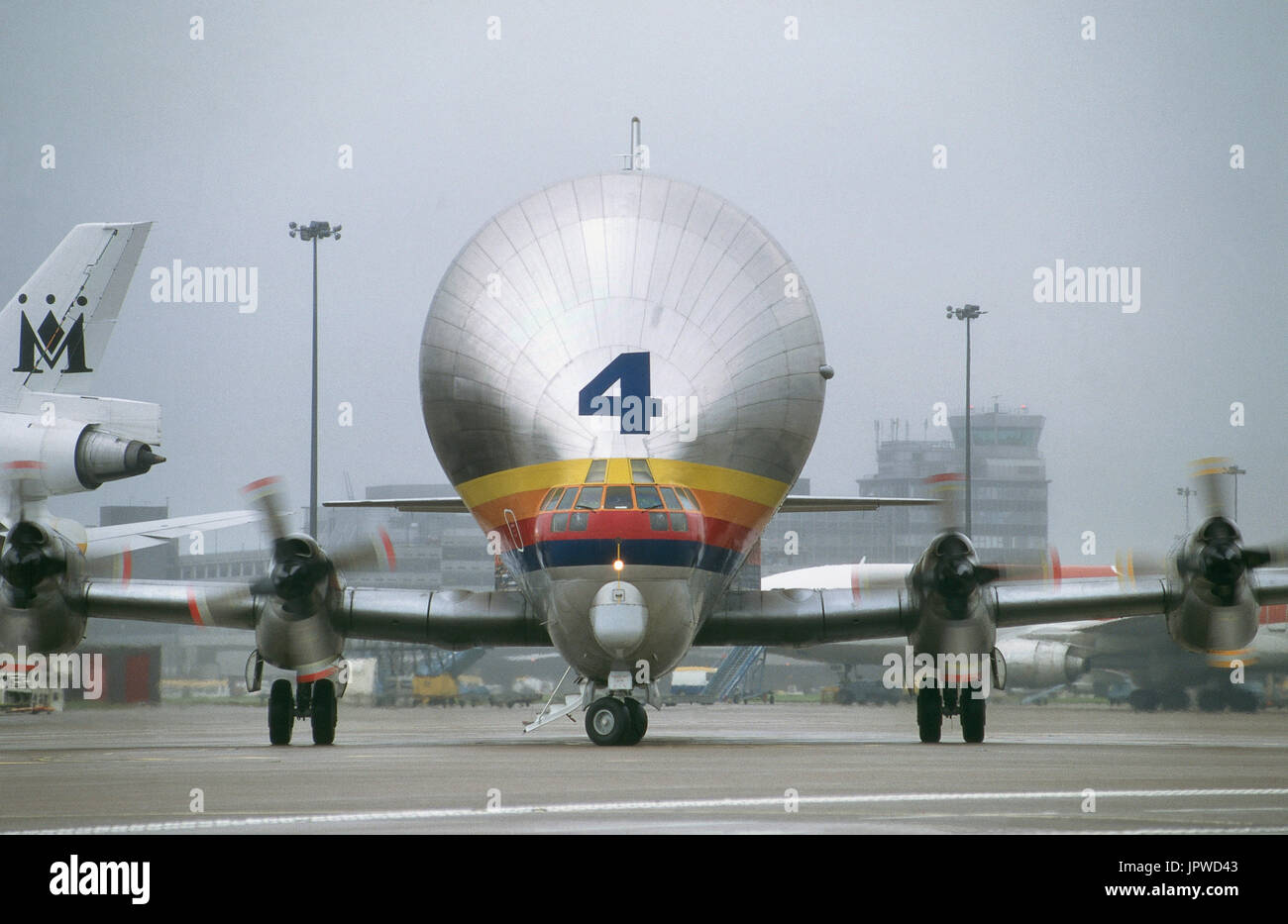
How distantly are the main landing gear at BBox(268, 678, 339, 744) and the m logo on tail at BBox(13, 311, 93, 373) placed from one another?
23.4ft

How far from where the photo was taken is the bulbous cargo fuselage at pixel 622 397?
64.5 ft

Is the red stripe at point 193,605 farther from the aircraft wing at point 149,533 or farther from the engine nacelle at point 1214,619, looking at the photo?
the engine nacelle at point 1214,619

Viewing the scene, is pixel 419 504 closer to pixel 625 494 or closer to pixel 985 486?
pixel 625 494

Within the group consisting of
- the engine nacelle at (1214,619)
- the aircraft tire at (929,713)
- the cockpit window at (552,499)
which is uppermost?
the cockpit window at (552,499)

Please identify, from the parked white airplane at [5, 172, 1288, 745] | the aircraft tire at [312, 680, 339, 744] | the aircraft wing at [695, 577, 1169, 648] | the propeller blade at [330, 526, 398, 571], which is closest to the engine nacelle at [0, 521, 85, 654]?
the parked white airplane at [5, 172, 1288, 745]

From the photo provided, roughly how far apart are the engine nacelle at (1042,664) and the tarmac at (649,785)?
23407 mm

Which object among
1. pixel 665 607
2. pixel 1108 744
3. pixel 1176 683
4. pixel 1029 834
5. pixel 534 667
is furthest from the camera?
pixel 534 667

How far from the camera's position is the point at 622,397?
20609mm

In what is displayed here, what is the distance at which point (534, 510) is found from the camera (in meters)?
20.7

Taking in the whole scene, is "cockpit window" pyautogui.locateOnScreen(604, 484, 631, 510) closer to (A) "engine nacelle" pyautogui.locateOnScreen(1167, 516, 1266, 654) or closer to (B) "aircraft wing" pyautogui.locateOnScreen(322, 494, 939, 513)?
(B) "aircraft wing" pyautogui.locateOnScreen(322, 494, 939, 513)

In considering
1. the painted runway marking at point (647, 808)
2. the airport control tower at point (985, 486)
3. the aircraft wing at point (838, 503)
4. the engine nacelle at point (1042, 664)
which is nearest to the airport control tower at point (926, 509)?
the airport control tower at point (985, 486)
